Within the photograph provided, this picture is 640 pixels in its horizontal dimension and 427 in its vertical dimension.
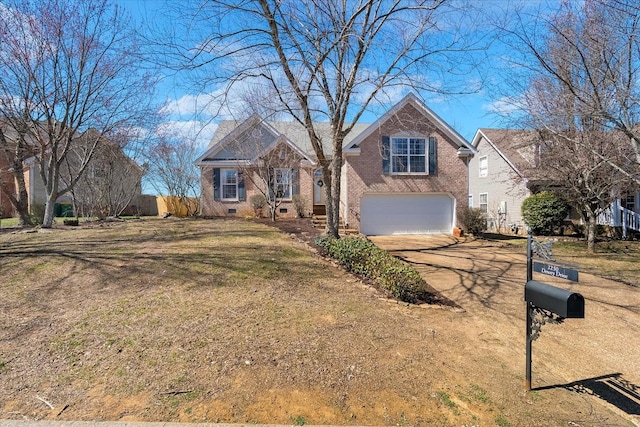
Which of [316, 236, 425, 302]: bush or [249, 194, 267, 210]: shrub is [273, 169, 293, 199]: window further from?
[316, 236, 425, 302]: bush

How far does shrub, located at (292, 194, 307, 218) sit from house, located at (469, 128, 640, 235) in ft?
31.0

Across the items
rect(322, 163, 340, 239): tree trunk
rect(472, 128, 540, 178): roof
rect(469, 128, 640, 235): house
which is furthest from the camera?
rect(469, 128, 640, 235): house

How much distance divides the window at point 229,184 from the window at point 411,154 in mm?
8785

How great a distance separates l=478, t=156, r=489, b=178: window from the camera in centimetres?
2303

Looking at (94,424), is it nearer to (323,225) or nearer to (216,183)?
(323,225)

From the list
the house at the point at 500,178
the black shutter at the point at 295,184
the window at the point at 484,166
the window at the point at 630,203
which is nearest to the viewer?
the house at the point at 500,178

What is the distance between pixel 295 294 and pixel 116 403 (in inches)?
129

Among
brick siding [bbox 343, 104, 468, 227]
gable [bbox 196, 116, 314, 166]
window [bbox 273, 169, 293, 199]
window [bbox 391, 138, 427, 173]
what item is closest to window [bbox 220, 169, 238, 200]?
gable [bbox 196, 116, 314, 166]

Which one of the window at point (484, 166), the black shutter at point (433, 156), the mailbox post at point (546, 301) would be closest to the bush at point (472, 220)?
the black shutter at point (433, 156)

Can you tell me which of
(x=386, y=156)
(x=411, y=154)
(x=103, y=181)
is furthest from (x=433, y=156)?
(x=103, y=181)

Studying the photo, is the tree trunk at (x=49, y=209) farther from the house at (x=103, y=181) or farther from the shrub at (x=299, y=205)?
the shrub at (x=299, y=205)

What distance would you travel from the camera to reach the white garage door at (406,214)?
16.4 meters

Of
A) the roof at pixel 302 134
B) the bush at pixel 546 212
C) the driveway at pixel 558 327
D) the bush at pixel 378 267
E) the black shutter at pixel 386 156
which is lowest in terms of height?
the driveway at pixel 558 327

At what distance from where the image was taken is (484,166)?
23375 mm
